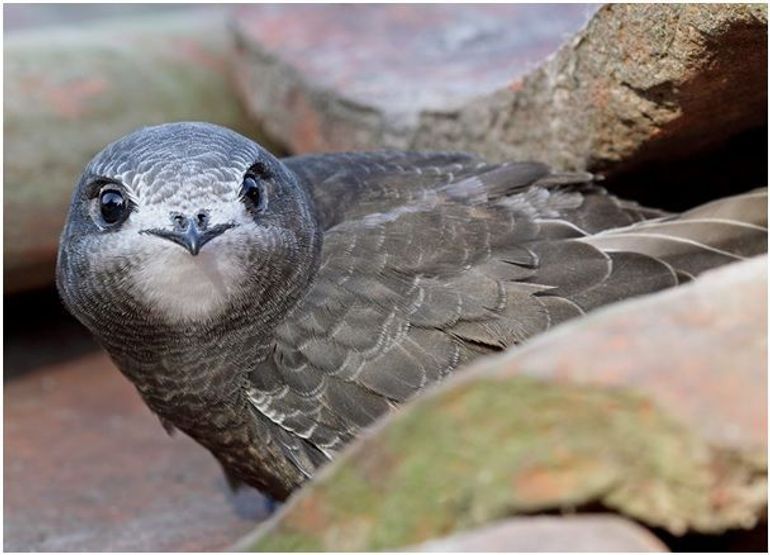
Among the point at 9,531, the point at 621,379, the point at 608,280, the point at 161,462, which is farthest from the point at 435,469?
the point at 161,462

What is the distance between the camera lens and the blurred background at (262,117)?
11.5ft

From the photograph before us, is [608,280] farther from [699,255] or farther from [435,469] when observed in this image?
[435,469]

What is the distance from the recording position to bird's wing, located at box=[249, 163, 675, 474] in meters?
3.00

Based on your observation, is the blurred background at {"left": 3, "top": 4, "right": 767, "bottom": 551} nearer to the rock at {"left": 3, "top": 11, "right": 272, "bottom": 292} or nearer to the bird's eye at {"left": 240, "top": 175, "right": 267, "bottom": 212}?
the rock at {"left": 3, "top": 11, "right": 272, "bottom": 292}

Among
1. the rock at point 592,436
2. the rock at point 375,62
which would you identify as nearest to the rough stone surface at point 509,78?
the rock at point 375,62

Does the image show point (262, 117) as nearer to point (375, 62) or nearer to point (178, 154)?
point (375, 62)

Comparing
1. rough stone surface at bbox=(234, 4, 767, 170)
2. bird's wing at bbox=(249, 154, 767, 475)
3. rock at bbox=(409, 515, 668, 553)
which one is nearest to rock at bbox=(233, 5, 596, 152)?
rough stone surface at bbox=(234, 4, 767, 170)

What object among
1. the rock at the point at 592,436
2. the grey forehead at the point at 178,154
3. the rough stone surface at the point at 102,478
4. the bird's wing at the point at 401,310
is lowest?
the rough stone surface at the point at 102,478

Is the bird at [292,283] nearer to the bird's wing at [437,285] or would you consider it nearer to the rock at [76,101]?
the bird's wing at [437,285]

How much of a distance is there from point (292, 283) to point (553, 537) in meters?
1.51

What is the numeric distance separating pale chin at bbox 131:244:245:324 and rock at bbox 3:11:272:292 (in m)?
2.00

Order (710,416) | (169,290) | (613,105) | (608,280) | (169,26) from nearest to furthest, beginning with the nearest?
(710,416) → (169,290) → (608,280) → (613,105) → (169,26)

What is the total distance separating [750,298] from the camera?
69.7 inches

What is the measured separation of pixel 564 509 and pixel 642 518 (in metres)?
0.12
